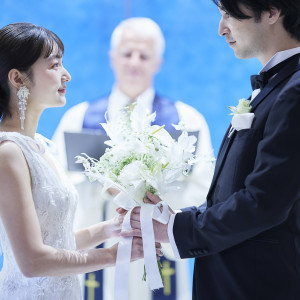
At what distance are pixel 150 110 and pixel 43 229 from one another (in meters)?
2.41

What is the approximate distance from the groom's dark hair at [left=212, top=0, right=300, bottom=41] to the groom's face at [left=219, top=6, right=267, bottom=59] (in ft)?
0.07

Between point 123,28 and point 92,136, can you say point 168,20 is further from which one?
point 92,136

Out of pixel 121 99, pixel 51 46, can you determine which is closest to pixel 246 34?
pixel 51 46

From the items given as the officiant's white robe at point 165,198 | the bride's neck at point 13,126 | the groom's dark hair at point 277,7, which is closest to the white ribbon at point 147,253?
the bride's neck at point 13,126

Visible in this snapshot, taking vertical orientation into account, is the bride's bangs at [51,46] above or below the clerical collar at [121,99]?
above

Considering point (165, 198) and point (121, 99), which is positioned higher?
point (121, 99)

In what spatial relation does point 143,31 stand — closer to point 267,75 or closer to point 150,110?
point 150,110

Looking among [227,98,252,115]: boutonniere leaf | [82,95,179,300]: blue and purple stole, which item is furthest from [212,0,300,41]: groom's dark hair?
[82,95,179,300]: blue and purple stole

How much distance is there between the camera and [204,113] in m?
5.38

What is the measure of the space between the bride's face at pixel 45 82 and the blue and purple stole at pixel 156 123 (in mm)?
2016

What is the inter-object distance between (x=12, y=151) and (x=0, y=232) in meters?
0.40

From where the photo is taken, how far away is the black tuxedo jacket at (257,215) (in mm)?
1958

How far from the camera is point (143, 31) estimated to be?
188 inches

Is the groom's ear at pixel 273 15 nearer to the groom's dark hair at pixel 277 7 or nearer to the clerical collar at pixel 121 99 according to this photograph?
the groom's dark hair at pixel 277 7
